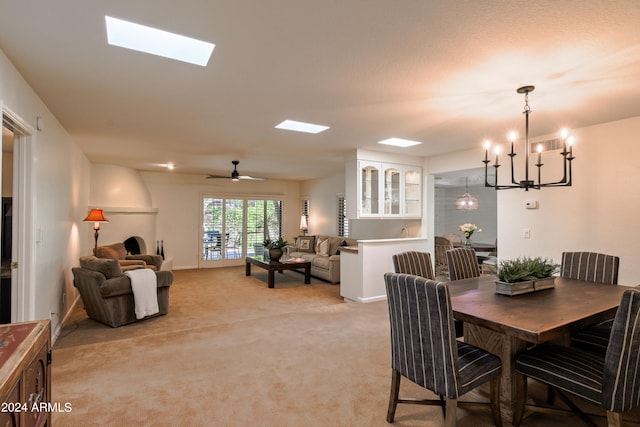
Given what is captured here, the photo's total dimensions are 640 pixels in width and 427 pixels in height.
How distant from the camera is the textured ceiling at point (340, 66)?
168 centimetres

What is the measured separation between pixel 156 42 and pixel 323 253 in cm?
583

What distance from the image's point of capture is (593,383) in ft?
5.66

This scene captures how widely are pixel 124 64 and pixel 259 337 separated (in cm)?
281

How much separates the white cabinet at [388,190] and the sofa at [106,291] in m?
3.32

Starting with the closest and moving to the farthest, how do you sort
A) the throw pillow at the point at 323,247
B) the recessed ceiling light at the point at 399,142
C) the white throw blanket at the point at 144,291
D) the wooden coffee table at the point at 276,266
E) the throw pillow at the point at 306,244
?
the white throw blanket at the point at 144,291 < the recessed ceiling light at the point at 399,142 < the wooden coffee table at the point at 276,266 < the throw pillow at the point at 323,247 < the throw pillow at the point at 306,244

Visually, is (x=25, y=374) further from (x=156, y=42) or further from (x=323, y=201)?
(x=323, y=201)

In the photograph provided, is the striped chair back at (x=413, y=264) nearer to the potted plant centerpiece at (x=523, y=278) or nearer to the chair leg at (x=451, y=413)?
the potted plant centerpiece at (x=523, y=278)

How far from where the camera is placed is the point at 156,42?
204 centimetres

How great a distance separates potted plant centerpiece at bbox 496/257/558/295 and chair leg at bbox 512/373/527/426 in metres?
0.58

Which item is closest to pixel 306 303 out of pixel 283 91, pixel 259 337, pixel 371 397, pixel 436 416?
pixel 259 337

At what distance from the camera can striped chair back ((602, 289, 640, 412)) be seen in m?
1.60

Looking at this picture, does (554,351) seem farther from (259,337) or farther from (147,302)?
(147,302)

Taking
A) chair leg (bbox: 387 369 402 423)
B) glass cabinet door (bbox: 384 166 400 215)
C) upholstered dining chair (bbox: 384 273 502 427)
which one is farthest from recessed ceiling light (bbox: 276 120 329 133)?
chair leg (bbox: 387 369 402 423)

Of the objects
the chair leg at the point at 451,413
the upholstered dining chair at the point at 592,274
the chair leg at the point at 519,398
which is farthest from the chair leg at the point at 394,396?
the upholstered dining chair at the point at 592,274
